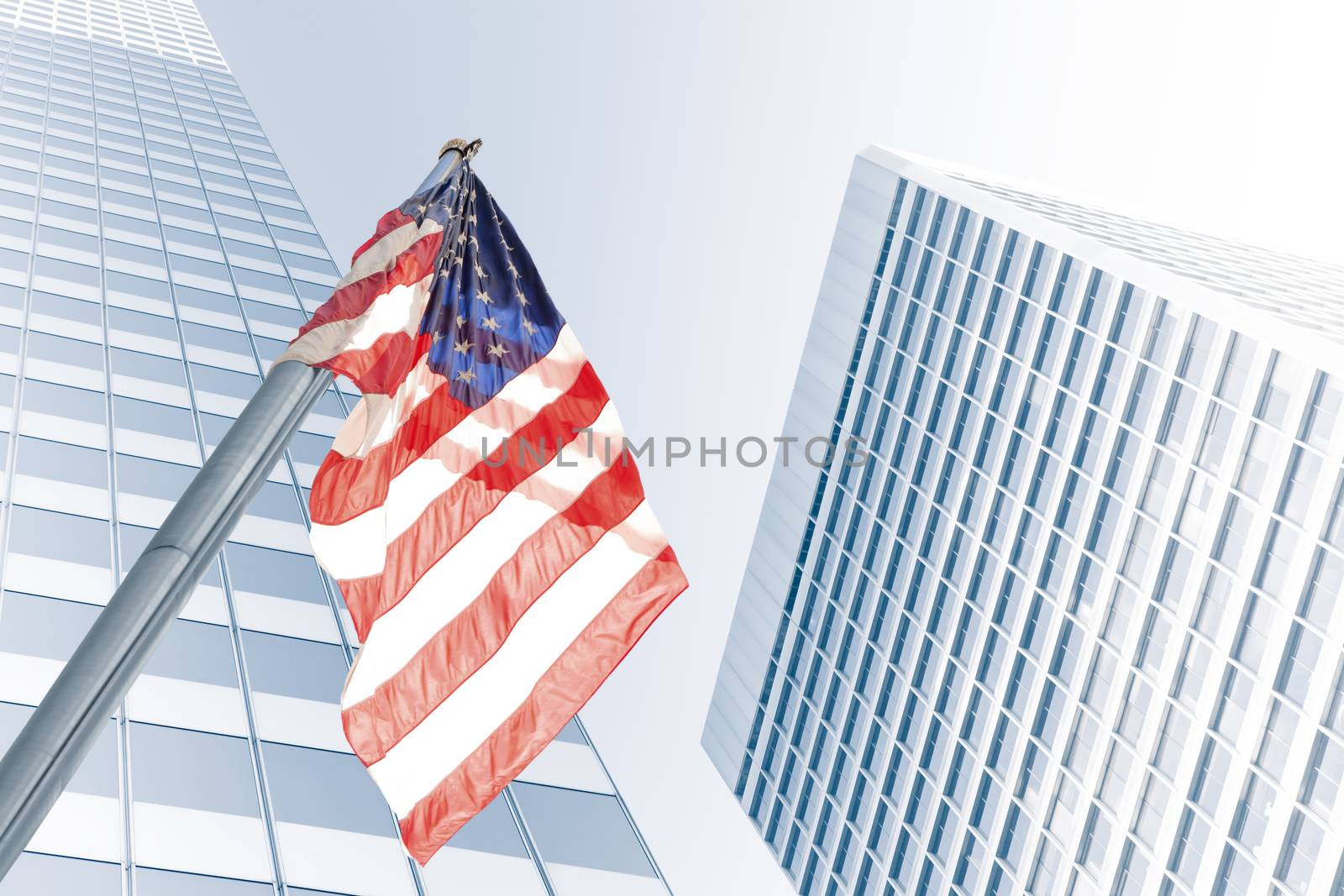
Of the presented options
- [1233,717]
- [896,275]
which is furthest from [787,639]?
[1233,717]

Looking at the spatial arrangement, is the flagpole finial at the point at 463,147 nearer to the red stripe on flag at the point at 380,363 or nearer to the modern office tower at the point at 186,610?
the red stripe on flag at the point at 380,363

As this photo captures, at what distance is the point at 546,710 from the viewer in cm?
906

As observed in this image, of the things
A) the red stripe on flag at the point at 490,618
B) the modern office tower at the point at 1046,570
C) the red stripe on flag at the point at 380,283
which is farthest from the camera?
the modern office tower at the point at 1046,570

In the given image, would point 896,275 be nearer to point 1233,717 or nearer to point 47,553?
point 1233,717

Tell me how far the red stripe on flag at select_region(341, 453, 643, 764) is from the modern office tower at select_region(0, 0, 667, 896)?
297 inches

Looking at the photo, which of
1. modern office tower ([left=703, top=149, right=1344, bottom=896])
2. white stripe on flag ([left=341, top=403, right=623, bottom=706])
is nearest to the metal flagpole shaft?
white stripe on flag ([left=341, top=403, right=623, bottom=706])

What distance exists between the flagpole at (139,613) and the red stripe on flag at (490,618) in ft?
6.46

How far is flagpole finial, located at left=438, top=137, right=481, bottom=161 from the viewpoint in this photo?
942 cm

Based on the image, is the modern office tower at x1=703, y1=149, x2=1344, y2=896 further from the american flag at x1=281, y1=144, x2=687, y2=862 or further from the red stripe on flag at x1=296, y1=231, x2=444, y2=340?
the red stripe on flag at x1=296, y1=231, x2=444, y2=340

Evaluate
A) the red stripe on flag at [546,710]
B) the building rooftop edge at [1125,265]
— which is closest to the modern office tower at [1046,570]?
the building rooftop edge at [1125,265]

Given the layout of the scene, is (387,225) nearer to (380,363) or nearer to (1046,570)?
(380,363)

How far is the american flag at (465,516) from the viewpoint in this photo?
8.07 meters

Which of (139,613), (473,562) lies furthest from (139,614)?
(473,562)

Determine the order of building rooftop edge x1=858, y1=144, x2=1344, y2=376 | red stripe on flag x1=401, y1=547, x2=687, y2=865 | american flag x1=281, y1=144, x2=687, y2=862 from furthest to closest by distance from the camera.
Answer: building rooftop edge x1=858, y1=144, x2=1344, y2=376
red stripe on flag x1=401, y1=547, x2=687, y2=865
american flag x1=281, y1=144, x2=687, y2=862
